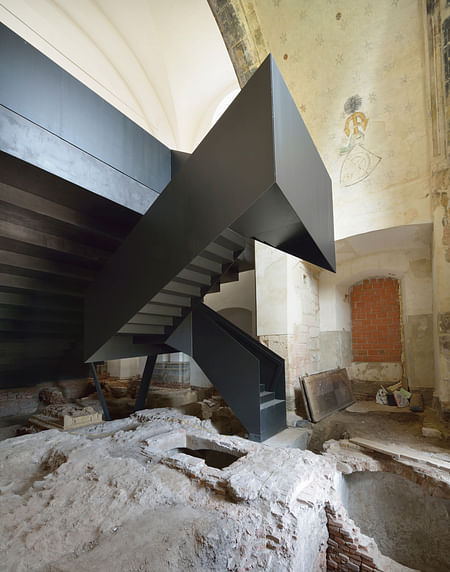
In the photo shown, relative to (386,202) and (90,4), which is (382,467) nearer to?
(386,202)

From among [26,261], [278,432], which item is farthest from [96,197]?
[278,432]

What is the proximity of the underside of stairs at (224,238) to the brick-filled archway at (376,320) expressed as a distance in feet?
11.6

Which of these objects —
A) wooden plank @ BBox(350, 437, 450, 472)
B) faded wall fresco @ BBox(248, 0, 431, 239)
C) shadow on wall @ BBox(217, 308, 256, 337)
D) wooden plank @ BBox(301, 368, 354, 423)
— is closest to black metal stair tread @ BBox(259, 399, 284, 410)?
wooden plank @ BBox(301, 368, 354, 423)

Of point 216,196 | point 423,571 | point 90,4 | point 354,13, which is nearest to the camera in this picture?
point 216,196

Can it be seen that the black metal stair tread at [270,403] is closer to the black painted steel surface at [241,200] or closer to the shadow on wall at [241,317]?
the black painted steel surface at [241,200]

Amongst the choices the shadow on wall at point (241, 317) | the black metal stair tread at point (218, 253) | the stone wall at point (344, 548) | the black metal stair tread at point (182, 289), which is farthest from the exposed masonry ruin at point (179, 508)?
the shadow on wall at point (241, 317)

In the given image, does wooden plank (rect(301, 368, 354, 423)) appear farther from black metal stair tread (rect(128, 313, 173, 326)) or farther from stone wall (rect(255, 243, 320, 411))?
black metal stair tread (rect(128, 313, 173, 326))

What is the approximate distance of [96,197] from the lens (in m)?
3.91

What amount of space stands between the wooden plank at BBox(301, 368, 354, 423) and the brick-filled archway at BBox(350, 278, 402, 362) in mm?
885

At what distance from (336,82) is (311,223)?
483 centimetres

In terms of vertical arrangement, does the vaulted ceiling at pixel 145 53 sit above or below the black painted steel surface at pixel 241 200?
above

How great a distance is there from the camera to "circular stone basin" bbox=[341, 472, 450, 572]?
11.4ft

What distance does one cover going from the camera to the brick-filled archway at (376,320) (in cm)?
744

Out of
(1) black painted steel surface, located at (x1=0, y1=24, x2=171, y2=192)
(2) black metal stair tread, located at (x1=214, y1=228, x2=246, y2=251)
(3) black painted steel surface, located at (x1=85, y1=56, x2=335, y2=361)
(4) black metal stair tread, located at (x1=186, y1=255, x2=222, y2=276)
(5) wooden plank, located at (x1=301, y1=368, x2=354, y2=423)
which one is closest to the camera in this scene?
(3) black painted steel surface, located at (x1=85, y1=56, x2=335, y2=361)
